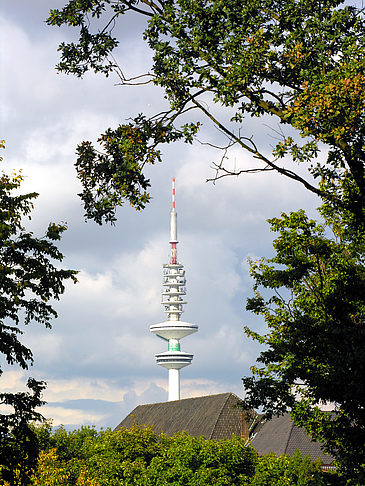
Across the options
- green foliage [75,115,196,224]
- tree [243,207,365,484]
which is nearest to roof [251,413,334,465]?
tree [243,207,365,484]

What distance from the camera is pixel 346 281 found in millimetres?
25203

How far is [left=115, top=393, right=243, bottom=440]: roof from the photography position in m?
91.9

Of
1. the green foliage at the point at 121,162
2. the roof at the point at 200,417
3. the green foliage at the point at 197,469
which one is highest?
the roof at the point at 200,417

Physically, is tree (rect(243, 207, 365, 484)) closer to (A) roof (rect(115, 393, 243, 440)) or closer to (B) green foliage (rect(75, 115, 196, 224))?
(B) green foliage (rect(75, 115, 196, 224))

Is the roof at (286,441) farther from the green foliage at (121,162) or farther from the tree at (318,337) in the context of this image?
the green foliage at (121,162)

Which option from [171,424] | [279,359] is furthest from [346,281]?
[171,424]

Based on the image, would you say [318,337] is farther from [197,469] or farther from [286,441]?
[286,441]

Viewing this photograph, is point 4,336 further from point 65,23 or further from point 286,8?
point 286,8

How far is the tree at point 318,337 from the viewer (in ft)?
65.0

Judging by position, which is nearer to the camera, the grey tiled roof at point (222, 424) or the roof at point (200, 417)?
the grey tiled roof at point (222, 424)

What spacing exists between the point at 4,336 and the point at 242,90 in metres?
17.2

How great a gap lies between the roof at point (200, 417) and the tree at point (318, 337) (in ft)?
189

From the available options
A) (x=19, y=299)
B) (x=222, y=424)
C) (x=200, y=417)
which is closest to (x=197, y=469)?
(x=19, y=299)

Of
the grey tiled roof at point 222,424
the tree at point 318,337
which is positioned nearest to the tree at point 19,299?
the tree at point 318,337
